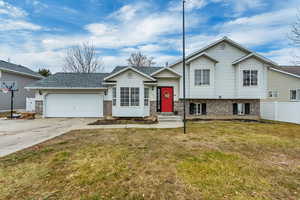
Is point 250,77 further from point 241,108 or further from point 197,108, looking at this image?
point 197,108

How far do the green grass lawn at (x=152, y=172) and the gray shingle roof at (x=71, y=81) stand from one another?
8614 millimetres

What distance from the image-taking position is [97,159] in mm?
4137

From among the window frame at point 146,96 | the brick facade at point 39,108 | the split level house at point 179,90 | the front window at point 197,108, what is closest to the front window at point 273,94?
the split level house at point 179,90

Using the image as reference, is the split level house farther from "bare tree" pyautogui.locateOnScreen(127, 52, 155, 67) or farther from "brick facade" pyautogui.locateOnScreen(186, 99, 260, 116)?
"bare tree" pyautogui.locateOnScreen(127, 52, 155, 67)

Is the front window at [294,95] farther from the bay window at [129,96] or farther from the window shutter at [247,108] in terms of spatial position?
the bay window at [129,96]

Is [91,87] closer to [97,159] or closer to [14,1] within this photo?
[14,1]

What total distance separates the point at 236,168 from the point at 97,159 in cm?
387

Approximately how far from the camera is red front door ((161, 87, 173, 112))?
41.2ft

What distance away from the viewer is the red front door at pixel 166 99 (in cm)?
1256

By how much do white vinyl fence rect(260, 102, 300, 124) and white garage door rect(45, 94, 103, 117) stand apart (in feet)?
50.5

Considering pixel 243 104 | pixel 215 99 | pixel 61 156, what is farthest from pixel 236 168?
pixel 243 104

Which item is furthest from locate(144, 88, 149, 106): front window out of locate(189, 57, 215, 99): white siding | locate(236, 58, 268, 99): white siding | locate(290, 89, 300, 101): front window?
locate(290, 89, 300, 101): front window

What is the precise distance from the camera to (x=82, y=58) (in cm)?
2600

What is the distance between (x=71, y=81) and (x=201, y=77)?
41.3 feet
